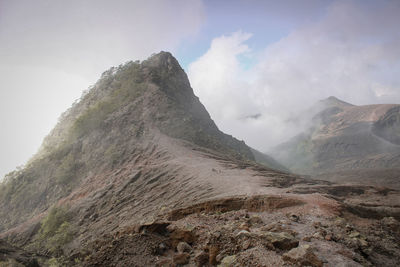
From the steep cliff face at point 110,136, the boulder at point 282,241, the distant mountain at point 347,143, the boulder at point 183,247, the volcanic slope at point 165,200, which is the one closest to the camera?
the boulder at point 282,241

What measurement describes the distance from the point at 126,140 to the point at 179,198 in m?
13.7

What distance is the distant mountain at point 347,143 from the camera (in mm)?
63678

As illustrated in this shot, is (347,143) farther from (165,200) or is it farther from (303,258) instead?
(303,258)

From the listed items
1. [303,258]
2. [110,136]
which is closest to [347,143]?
[110,136]

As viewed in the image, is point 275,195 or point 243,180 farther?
point 243,180

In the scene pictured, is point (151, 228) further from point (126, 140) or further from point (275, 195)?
point (126, 140)

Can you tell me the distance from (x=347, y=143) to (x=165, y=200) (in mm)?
75559

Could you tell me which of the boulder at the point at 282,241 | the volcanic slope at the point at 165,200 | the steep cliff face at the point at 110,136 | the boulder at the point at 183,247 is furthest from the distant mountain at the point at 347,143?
the boulder at the point at 183,247

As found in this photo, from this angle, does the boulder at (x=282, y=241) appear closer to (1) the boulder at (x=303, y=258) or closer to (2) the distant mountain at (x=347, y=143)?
(1) the boulder at (x=303, y=258)

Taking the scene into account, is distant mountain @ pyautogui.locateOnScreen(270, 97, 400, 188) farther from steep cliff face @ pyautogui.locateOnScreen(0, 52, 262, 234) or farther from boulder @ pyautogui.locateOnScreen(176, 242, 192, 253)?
boulder @ pyautogui.locateOnScreen(176, 242, 192, 253)

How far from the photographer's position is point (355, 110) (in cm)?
8794

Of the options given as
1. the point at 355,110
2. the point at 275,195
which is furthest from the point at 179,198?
the point at 355,110

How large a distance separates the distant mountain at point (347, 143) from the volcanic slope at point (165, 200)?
41.8 metres

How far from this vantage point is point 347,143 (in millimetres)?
73188
